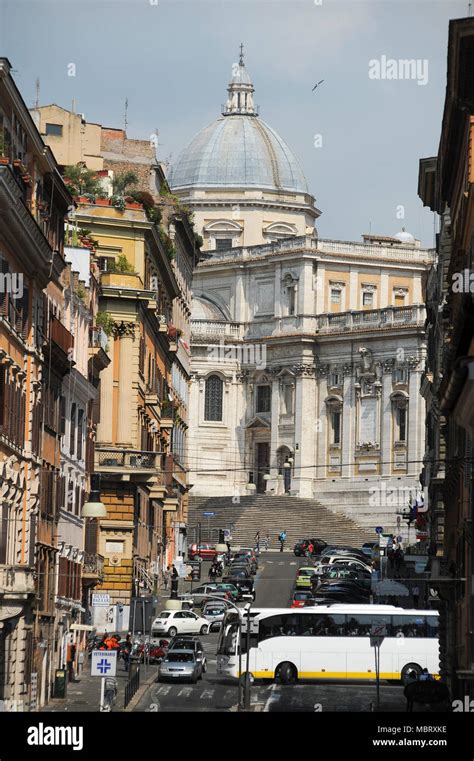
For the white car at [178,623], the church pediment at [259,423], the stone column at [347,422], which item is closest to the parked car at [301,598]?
the white car at [178,623]

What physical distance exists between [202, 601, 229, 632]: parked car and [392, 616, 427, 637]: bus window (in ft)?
56.5

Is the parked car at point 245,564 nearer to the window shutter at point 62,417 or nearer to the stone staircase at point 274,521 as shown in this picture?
the stone staircase at point 274,521

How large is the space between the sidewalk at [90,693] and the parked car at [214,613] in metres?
17.8

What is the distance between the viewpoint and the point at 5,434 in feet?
164

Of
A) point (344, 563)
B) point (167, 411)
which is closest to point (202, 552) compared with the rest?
point (344, 563)

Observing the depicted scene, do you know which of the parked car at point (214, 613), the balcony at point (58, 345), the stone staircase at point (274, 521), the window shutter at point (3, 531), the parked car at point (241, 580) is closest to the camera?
the window shutter at point (3, 531)

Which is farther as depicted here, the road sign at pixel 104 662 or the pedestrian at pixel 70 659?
the pedestrian at pixel 70 659

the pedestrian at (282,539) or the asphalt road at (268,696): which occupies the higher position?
the pedestrian at (282,539)

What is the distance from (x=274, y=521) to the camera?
15338 cm

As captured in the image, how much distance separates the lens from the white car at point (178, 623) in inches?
3457

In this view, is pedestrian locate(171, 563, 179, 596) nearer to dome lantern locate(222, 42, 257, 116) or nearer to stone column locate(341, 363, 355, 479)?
stone column locate(341, 363, 355, 479)

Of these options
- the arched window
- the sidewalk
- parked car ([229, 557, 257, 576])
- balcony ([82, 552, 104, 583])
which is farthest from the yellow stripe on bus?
the arched window
